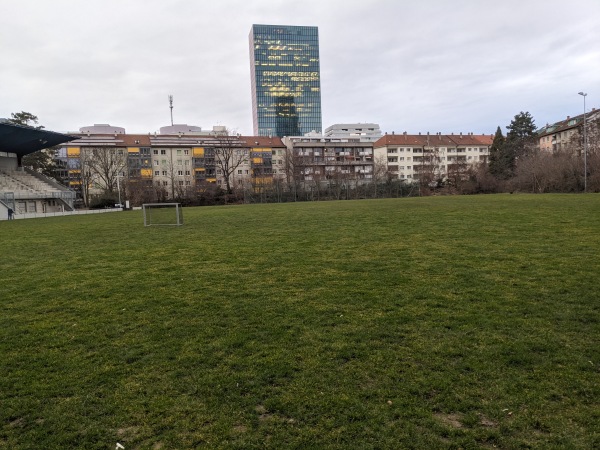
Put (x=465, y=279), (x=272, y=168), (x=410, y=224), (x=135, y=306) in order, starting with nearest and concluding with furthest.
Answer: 1. (x=135, y=306)
2. (x=465, y=279)
3. (x=410, y=224)
4. (x=272, y=168)

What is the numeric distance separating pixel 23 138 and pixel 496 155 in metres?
91.4

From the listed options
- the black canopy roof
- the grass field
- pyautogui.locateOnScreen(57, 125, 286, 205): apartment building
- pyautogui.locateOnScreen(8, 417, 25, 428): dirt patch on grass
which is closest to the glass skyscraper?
pyautogui.locateOnScreen(57, 125, 286, 205): apartment building

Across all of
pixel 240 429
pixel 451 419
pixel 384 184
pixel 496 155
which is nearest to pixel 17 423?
pixel 240 429

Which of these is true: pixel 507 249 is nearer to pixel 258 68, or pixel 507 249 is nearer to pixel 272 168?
pixel 272 168

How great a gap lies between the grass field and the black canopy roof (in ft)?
152

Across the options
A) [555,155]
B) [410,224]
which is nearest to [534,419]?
[410,224]

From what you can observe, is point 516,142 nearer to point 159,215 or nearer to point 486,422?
point 159,215

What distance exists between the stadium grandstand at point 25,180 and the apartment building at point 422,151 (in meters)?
79.8

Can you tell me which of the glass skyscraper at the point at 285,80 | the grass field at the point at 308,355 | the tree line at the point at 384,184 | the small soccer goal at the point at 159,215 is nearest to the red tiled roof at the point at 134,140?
the tree line at the point at 384,184

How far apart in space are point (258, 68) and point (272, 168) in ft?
310

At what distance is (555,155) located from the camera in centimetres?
6575

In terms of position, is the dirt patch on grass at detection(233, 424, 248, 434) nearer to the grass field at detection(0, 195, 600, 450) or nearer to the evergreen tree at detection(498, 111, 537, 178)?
the grass field at detection(0, 195, 600, 450)

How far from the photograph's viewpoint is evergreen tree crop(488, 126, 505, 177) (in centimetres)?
9362

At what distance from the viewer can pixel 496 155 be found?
9631cm
